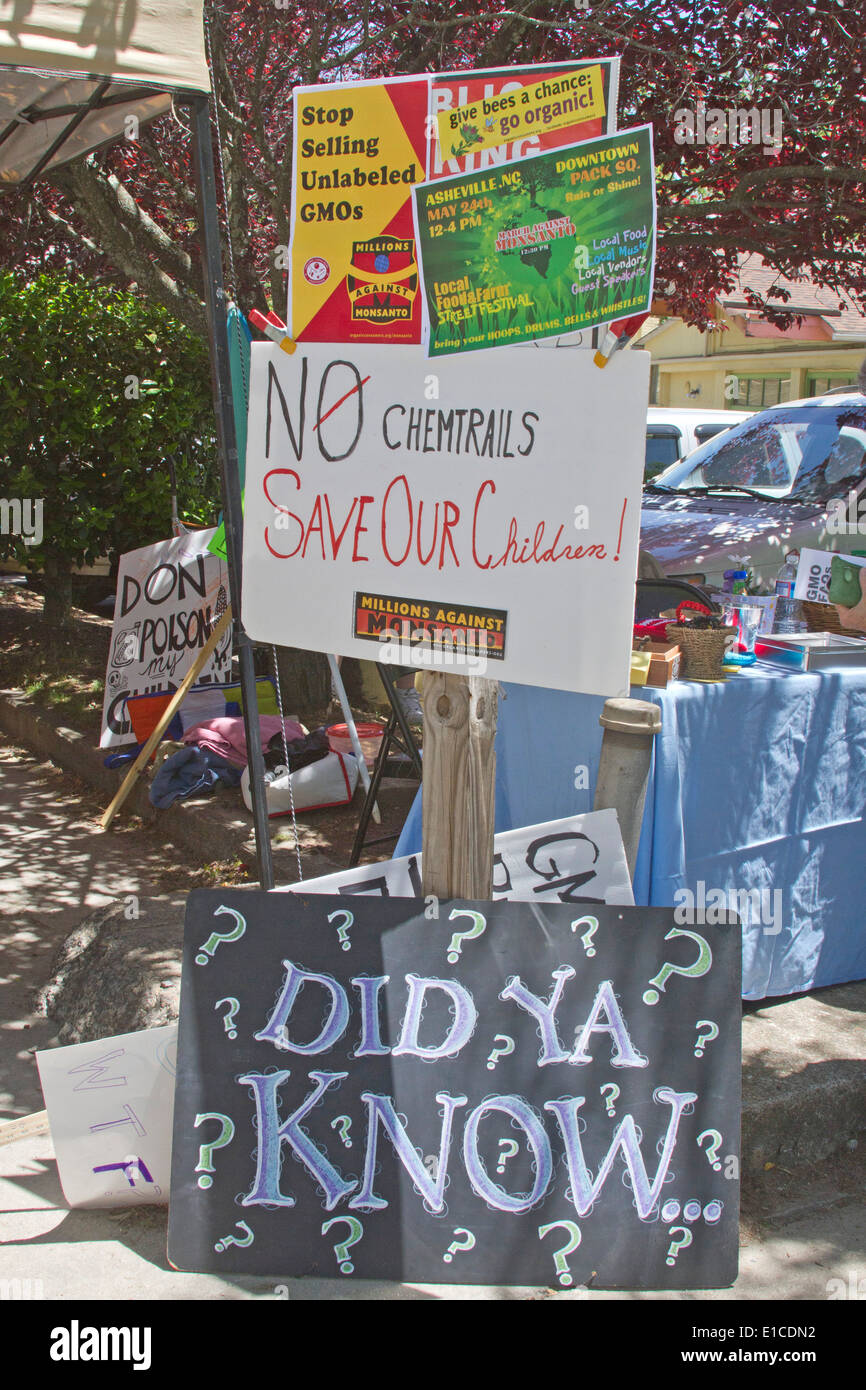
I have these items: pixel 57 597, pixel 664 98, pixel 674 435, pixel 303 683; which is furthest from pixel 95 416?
pixel 674 435

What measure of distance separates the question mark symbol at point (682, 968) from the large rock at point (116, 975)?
1526mm

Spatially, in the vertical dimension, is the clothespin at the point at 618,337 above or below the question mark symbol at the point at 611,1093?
above

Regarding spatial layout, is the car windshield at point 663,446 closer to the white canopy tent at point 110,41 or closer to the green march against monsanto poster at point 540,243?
the white canopy tent at point 110,41

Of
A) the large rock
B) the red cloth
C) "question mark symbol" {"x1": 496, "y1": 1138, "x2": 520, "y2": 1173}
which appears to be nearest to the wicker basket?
"question mark symbol" {"x1": 496, "y1": 1138, "x2": 520, "y2": 1173}

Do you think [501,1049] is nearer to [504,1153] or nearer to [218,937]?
[504,1153]

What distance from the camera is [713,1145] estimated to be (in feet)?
8.45

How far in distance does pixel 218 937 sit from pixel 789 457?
20.4ft

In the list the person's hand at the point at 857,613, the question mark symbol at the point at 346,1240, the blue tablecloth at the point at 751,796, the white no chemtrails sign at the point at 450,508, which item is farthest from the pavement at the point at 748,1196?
the white no chemtrails sign at the point at 450,508

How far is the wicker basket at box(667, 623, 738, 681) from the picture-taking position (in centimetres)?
361

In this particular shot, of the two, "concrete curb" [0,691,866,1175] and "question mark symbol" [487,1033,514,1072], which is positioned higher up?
"question mark symbol" [487,1033,514,1072]

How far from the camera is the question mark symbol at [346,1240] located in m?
2.49

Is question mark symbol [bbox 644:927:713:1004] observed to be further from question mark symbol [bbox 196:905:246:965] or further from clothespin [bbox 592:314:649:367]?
clothespin [bbox 592:314:649:367]

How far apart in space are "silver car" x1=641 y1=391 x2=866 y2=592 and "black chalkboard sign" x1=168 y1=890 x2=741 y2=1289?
388cm

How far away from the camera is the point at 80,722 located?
24.2 ft
